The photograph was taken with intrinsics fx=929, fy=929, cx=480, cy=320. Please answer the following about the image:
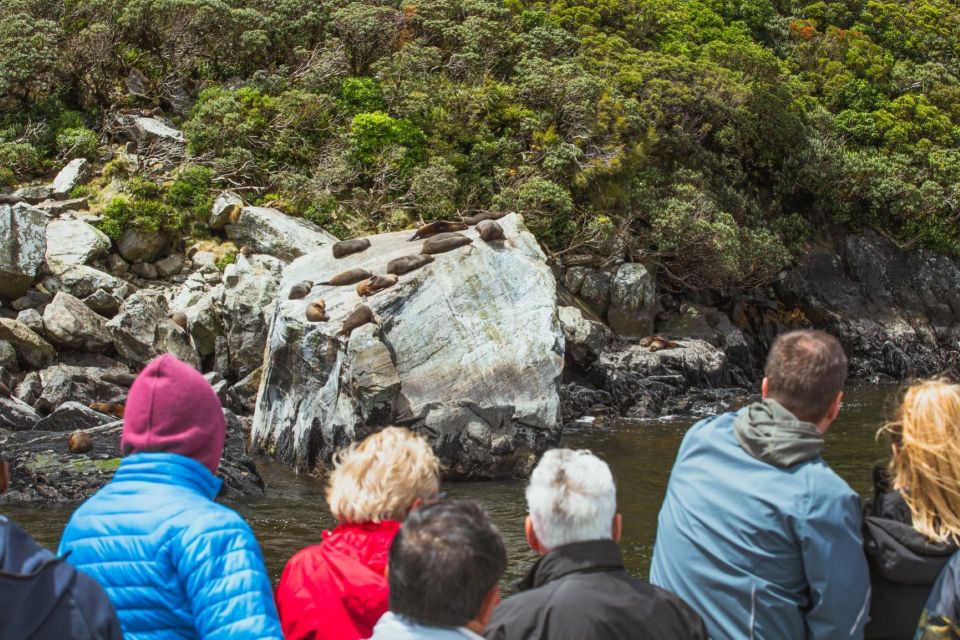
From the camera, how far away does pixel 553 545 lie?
332cm

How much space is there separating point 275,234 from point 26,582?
2136 cm

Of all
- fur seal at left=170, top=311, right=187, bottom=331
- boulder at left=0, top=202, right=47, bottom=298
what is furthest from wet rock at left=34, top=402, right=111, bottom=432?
boulder at left=0, top=202, right=47, bottom=298

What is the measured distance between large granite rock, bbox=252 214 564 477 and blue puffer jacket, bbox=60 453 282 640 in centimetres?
1228

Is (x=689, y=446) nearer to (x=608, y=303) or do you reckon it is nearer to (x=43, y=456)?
(x=43, y=456)

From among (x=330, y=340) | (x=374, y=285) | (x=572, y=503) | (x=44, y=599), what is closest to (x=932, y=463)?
(x=572, y=503)

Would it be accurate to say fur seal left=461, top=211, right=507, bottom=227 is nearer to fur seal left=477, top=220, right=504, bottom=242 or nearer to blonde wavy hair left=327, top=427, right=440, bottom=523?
fur seal left=477, top=220, right=504, bottom=242

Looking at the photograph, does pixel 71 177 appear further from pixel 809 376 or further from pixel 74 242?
pixel 809 376

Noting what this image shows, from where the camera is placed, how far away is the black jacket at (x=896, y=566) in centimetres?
335

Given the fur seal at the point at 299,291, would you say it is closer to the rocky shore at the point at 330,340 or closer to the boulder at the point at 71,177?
the rocky shore at the point at 330,340

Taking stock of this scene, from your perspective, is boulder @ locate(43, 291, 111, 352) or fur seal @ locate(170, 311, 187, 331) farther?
fur seal @ locate(170, 311, 187, 331)

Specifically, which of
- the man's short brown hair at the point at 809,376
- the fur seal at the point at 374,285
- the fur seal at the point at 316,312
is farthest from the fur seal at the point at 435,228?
the man's short brown hair at the point at 809,376

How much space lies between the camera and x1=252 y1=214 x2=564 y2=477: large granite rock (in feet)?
52.0

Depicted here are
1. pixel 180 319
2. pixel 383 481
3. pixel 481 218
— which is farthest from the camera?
pixel 180 319

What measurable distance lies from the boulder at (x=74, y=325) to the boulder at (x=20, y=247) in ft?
3.51
